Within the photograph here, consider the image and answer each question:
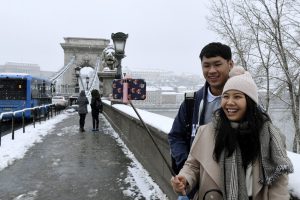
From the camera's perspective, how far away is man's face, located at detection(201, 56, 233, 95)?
107 inches

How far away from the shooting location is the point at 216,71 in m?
2.71

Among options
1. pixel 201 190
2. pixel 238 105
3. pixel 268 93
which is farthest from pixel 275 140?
pixel 268 93

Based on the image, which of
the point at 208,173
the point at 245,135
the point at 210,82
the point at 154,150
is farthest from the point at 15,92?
the point at 245,135

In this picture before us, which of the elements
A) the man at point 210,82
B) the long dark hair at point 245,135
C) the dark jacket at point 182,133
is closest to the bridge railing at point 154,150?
the dark jacket at point 182,133

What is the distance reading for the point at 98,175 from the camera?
7.08 metres

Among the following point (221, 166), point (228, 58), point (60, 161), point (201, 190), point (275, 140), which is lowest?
point (60, 161)

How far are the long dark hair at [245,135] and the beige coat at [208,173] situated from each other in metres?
0.06

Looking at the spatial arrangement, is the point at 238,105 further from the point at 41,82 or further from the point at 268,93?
the point at 41,82

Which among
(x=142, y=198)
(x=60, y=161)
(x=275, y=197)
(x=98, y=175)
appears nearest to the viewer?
(x=275, y=197)

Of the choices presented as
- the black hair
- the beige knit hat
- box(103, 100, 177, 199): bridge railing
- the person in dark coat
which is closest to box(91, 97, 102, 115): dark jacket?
the person in dark coat

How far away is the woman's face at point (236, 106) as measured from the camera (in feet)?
7.29

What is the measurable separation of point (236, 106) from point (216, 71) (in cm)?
54

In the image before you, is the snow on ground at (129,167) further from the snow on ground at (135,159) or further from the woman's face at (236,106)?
the woman's face at (236,106)

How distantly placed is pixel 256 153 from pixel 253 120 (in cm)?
18
